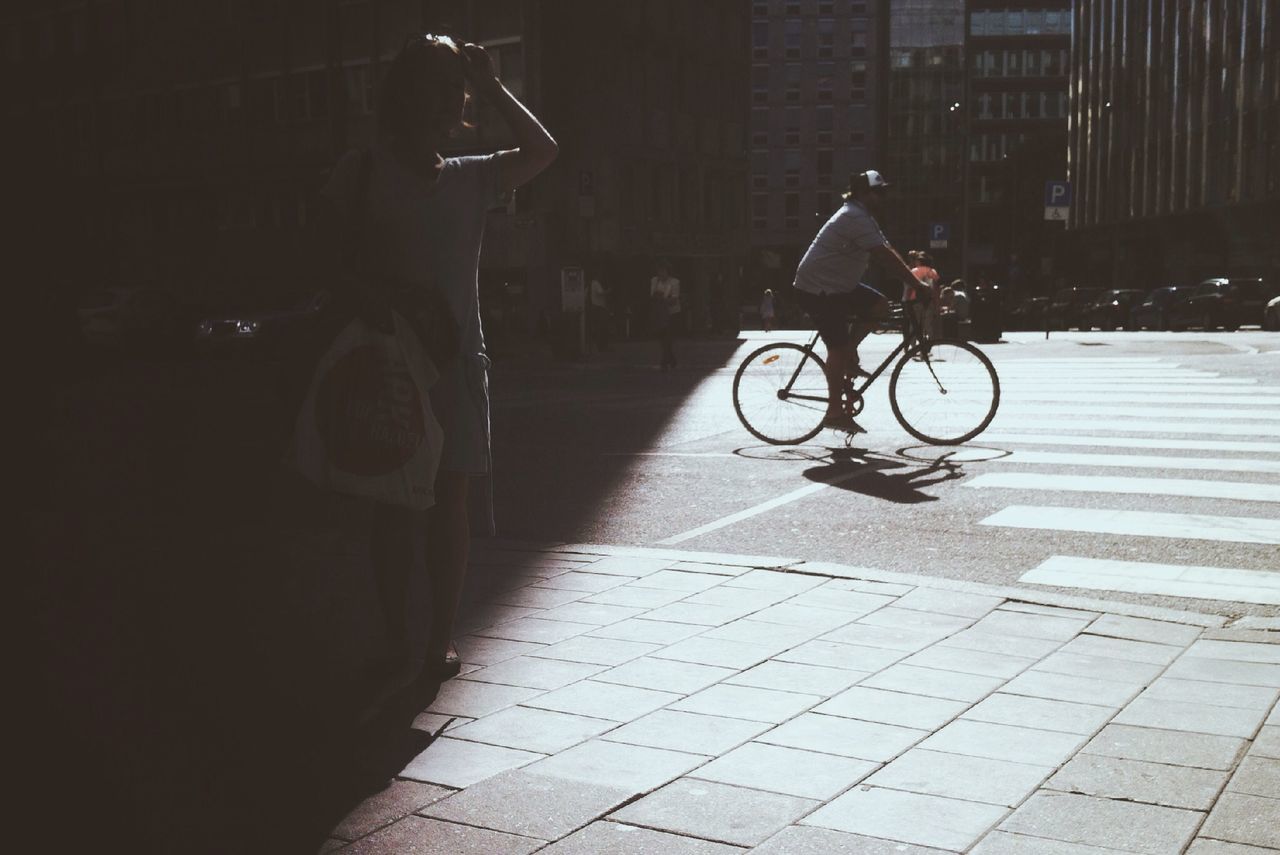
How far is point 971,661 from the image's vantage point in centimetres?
452

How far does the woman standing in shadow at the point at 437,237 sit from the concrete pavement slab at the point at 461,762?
631 mm

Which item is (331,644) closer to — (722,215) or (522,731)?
(522,731)

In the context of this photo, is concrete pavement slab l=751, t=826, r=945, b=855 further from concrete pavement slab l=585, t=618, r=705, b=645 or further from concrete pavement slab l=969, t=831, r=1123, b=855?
concrete pavement slab l=585, t=618, r=705, b=645

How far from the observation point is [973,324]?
1288 inches

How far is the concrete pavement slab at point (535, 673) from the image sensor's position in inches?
170

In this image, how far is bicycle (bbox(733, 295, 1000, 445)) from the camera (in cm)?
1020

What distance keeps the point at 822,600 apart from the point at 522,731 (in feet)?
6.20

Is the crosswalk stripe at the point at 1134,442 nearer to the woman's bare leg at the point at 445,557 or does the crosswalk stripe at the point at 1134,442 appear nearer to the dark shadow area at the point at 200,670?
the dark shadow area at the point at 200,670

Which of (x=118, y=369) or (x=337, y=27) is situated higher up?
(x=337, y=27)

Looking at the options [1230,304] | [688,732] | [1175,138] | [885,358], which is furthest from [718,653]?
[1175,138]

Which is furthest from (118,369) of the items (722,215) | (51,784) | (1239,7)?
(1239,7)

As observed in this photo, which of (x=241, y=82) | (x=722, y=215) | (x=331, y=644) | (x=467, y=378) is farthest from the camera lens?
(x=722, y=215)

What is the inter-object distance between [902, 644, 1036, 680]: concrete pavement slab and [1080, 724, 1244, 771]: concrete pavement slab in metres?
0.59

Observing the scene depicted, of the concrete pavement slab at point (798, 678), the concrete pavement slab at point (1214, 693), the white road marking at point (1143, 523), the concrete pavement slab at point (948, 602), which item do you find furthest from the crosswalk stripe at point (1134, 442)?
the concrete pavement slab at point (798, 678)
